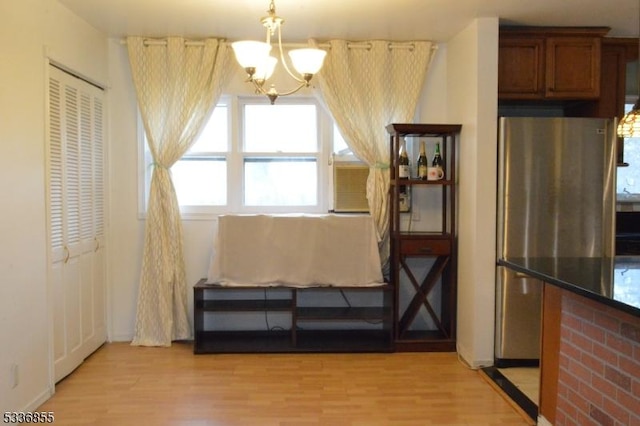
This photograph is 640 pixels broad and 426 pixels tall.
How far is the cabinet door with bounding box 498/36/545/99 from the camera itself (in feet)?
12.0

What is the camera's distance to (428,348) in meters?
3.96

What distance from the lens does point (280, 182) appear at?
14.3 ft

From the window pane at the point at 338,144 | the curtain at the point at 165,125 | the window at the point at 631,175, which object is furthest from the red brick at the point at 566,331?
the curtain at the point at 165,125

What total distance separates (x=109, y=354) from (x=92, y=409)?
978 millimetres

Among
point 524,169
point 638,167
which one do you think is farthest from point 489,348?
point 638,167

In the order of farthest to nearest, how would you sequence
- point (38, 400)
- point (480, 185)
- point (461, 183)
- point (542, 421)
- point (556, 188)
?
point (461, 183) → point (480, 185) → point (556, 188) → point (38, 400) → point (542, 421)

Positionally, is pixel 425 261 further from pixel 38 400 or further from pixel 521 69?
pixel 38 400

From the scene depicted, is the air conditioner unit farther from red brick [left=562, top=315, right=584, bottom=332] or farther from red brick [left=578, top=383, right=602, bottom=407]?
red brick [left=578, top=383, right=602, bottom=407]

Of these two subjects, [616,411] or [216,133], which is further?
[216,133]

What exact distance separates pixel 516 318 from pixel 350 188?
5.50 ft

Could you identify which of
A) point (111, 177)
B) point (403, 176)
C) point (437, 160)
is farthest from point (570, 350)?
point (111, 177)

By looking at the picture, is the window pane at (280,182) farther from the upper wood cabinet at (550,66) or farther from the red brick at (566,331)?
the red brick at (566,331)

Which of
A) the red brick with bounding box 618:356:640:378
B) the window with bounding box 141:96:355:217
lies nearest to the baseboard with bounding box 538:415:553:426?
the red brick with bounding box 618:356:640:378

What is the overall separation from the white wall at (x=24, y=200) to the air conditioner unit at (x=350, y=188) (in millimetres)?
2242
